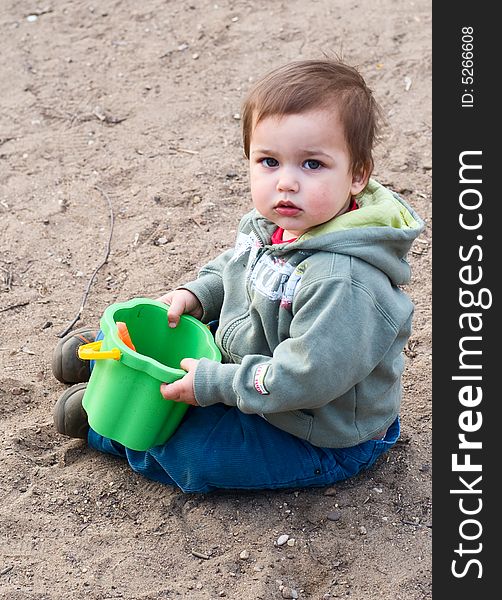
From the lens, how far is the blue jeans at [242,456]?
270 centimetres

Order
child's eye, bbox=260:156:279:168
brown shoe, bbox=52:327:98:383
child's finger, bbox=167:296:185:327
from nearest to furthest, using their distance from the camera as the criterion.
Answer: child's eye, bbox=260:156:279:168 < child's finger, bbox=167:296:185:327 < brown shoe, bbox=52:327:98:383

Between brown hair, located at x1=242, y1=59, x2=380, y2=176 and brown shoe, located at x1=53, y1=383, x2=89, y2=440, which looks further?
brown shoe, located at x1=53, y1=383, x2=89, y2=440

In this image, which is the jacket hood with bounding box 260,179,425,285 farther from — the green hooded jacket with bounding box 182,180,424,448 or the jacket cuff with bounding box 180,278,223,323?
the jacket cuff with bounding box 180,278,223,323

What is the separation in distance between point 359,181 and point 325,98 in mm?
245

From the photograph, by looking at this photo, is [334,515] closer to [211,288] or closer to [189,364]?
[189,364]

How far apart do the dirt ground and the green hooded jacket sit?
11.5 inches

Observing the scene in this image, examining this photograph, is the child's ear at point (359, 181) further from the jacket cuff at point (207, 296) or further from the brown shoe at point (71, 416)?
the brown shoe at point (71, 416)

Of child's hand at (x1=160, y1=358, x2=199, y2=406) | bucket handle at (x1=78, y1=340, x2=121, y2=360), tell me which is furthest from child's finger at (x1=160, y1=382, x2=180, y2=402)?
bucket handle at (x1=78, y1=340, x2=121, y2=360)

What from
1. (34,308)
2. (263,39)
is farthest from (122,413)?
(263,39)

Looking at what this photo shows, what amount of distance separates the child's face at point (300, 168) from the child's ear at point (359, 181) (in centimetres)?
2

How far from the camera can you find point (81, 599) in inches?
96.7

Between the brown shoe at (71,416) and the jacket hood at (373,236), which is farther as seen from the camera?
the brown shoe at (71,416)

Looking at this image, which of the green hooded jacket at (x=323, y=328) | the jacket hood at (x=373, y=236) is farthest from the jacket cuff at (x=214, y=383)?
the jacket hood at (x=373, y=236)

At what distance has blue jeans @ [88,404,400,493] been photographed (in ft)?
8.86
